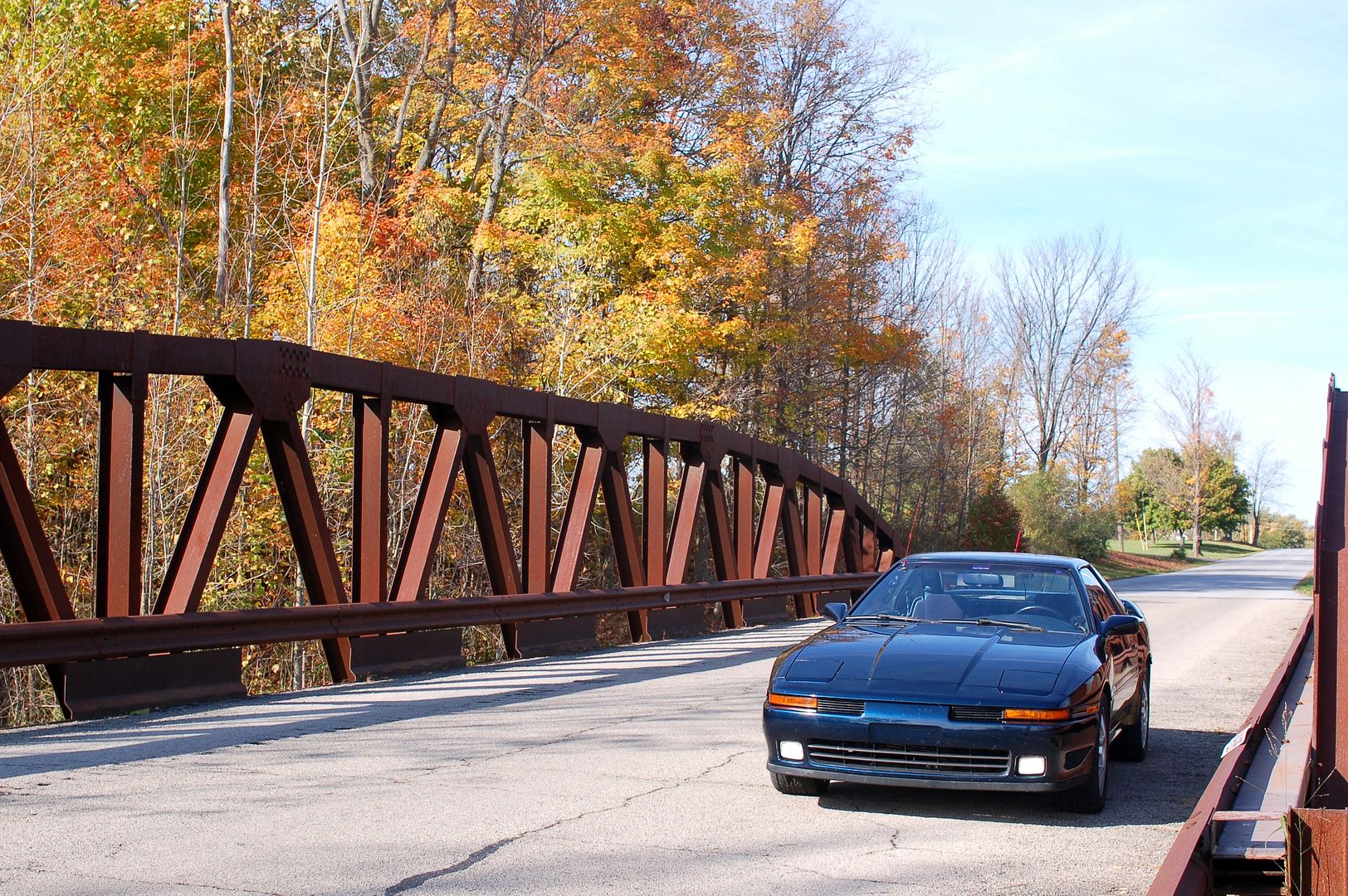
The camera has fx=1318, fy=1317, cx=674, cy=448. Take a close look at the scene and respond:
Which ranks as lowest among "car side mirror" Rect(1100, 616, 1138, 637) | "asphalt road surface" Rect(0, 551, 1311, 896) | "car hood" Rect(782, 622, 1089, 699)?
"asphalt road surface" Rect(0, 551, 1311, 896)

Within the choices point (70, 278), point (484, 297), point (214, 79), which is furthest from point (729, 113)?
point (70, 278)

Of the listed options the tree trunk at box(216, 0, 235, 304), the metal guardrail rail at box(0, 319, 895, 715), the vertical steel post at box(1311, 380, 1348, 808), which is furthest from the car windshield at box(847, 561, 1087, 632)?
the tree trunk at box(216, 0, 235, 304)

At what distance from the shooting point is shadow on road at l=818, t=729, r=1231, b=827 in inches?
262

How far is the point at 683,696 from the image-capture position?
11.1m

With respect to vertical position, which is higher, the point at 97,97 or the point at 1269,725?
the point at 97,97

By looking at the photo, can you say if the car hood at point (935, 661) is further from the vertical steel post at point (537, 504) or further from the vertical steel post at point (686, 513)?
the vertical steel post at point (686, 513)

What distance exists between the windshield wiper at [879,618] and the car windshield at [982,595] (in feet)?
0.05

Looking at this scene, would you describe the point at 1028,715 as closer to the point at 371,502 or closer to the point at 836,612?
the point at 836,612

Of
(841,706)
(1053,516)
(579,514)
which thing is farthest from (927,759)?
(1053,516)

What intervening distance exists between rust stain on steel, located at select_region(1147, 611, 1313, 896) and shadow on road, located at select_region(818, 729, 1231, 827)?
1.65 ft

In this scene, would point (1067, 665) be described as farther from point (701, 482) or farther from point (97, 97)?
point (97, 97)

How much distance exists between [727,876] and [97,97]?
23676 millimetres

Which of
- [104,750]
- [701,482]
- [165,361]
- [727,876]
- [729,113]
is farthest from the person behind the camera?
[729,113]

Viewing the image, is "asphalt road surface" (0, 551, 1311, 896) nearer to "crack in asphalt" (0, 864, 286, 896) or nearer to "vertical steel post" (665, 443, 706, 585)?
"crack in asphalt" (0, 864, 286, 896)
